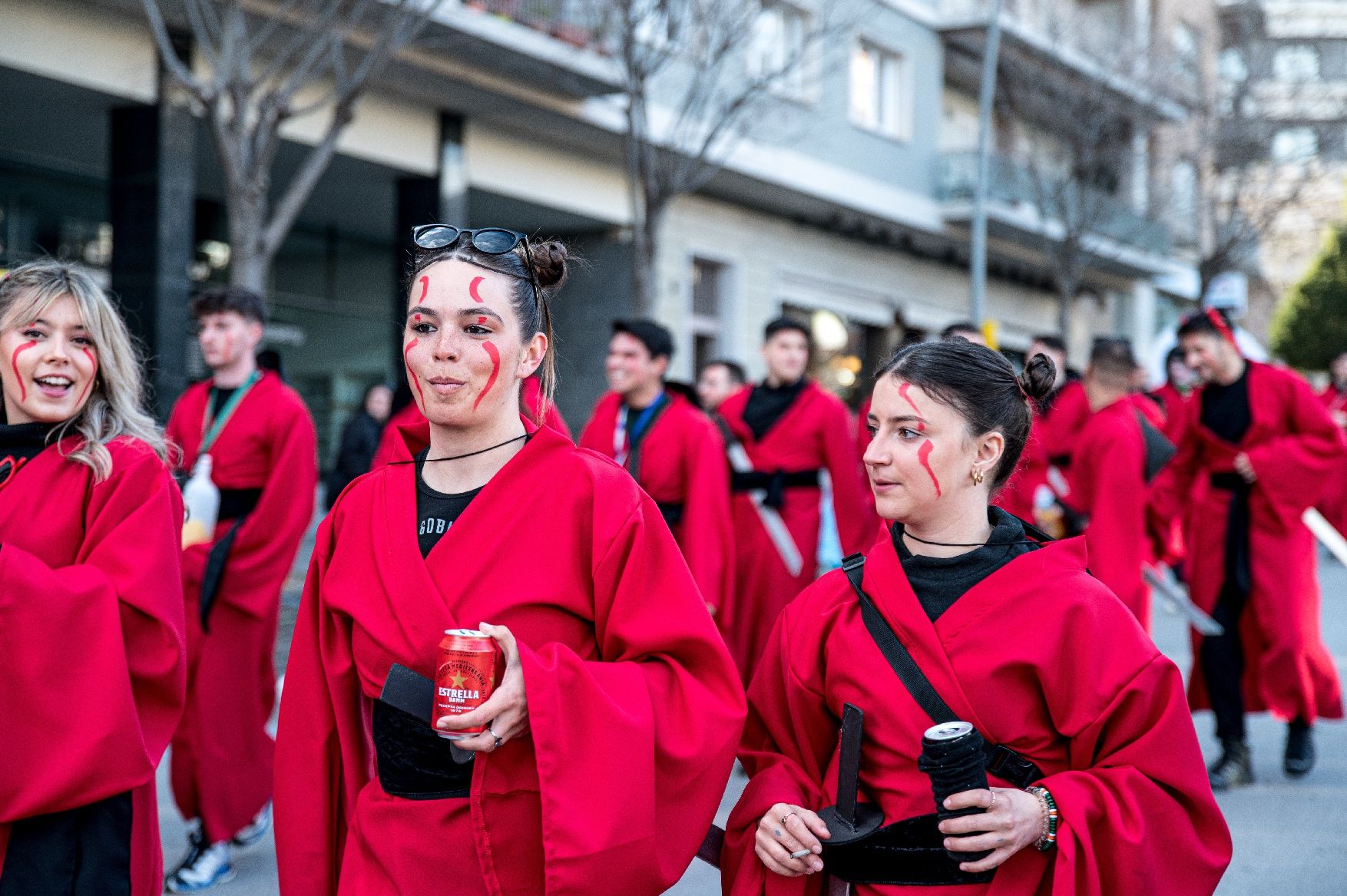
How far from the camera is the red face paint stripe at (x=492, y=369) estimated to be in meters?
2.67

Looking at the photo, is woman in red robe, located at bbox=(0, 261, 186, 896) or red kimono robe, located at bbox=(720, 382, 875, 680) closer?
woman in red robe, located at bbox=(0, 261, 186, 896)

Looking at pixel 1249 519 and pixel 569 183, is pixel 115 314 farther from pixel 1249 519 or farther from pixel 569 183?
pixel 569 183

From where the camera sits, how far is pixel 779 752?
9.14 ft

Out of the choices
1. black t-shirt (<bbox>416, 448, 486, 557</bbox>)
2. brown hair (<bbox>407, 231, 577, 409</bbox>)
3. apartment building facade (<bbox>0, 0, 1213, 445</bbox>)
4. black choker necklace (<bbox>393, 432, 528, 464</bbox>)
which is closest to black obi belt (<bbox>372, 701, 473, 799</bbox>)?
black t-shirt (<bbox>416, 448, 486, 557</bbox>)

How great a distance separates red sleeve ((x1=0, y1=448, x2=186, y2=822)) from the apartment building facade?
25.6 feet

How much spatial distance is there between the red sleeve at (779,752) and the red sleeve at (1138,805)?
41 centimetres

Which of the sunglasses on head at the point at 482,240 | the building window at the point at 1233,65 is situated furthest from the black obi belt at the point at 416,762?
the building window at the point at 1233,65

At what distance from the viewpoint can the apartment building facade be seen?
13391mm

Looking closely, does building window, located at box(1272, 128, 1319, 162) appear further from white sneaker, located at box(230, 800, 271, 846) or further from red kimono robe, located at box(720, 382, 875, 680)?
white sneaker, located at box(230, 800, 271, 846)

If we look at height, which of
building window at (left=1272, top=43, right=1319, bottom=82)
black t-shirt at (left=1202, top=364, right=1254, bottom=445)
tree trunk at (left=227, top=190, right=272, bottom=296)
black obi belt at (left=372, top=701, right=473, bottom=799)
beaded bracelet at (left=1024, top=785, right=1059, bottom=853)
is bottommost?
beaded bracelet at (left=1024, top=785, right=1059, bottom=853)

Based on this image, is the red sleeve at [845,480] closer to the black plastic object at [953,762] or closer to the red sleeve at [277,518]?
the red sleeve at [277,518]

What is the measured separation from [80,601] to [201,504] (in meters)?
2.37

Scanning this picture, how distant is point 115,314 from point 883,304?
21.6 metres

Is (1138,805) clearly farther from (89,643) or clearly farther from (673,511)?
(673,511)
